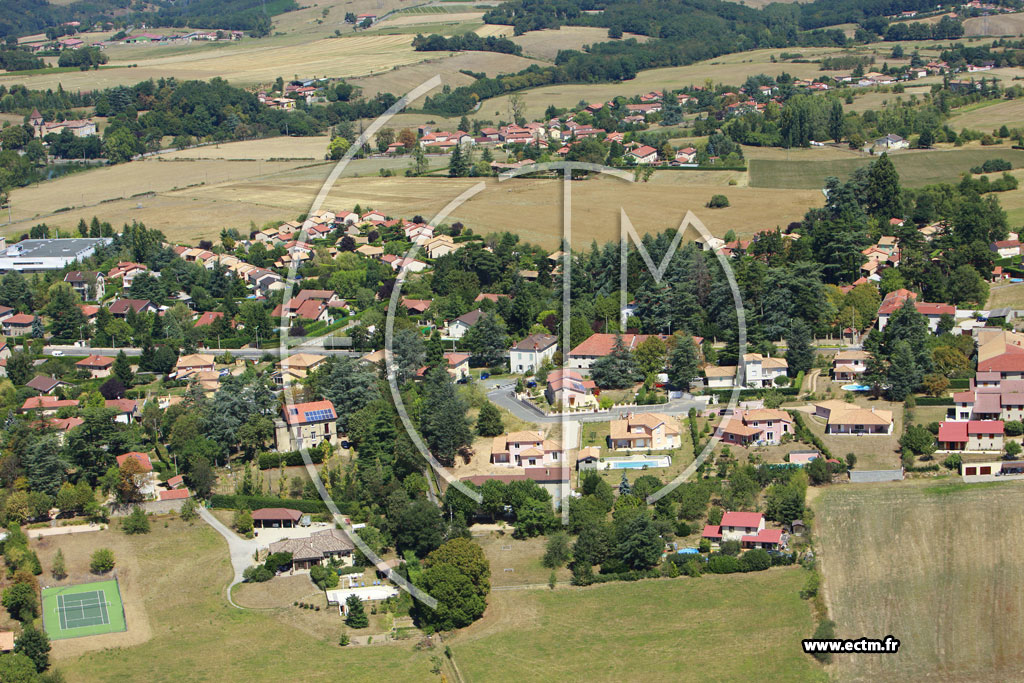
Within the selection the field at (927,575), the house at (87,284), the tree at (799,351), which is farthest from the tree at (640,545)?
the house at (87,284)

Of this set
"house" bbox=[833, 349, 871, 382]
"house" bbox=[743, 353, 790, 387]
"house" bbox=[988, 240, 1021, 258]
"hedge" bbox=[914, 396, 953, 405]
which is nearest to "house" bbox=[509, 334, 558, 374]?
"house" bbox=[743, 353, 790, 387]

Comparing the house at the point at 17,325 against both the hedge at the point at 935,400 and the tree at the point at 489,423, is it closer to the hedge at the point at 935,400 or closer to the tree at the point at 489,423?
the tree at the point at 489,423

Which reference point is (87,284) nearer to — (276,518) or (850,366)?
(276,518)

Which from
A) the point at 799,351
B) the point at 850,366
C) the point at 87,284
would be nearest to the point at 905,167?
the point at 850,366

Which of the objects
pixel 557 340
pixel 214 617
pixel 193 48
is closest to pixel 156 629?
pixel 214 617

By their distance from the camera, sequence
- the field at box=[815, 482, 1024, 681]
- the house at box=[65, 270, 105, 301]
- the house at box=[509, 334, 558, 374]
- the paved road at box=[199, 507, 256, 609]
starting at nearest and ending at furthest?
the field at box=[815, 482, 1024, 681] < the paved road at box=[199, 507, 256, 609] < the house at box=[509, 334, 558, 374] < the house at box=[65, 270, 105, 301]

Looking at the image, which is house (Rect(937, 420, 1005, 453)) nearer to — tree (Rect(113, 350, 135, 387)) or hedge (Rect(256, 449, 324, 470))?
hedge (Rect(256, 449, 324, 470))
